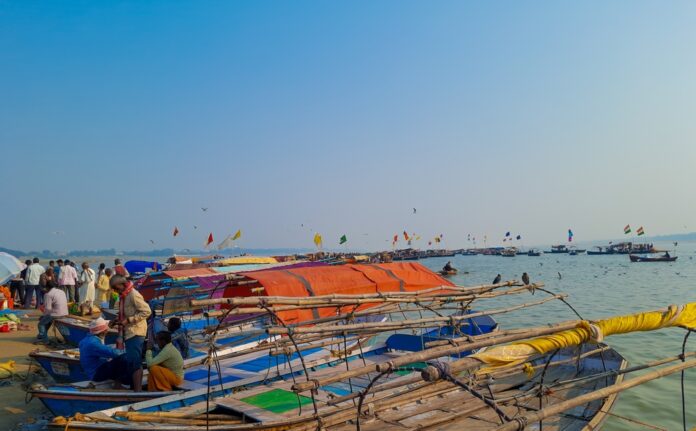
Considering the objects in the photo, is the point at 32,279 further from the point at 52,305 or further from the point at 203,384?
the point at 203,384

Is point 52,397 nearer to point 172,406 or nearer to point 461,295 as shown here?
point 172,406

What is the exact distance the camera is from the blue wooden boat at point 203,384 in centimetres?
722

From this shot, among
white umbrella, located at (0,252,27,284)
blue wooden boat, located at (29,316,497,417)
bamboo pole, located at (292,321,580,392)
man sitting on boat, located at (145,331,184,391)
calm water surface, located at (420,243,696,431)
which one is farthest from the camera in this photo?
white umbrella, located at (0,252,27,284)

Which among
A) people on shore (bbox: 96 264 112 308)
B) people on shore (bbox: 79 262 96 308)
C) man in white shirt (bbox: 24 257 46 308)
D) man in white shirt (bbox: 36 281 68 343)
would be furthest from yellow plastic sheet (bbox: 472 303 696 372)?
man in white shirt (bbox: 24 257 46 308)

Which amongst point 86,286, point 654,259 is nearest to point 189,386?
point 86,286

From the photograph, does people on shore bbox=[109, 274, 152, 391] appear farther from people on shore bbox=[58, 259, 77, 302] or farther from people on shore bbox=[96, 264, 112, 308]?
people on shore bbox=[96, 264, 112, 308]

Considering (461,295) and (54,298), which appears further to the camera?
(54,298)

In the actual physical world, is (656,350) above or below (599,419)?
below

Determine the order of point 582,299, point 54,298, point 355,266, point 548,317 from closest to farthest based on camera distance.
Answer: point 355,266 < point 54,298 < point 548,317 < point 582,299

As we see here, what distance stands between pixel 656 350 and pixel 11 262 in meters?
22.0

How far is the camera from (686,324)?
570 cm

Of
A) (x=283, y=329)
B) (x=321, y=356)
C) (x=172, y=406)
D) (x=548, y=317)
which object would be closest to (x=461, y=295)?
(x=321, y=356)

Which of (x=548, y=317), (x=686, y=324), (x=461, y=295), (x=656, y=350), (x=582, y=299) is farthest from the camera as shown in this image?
(x=582, y=299)

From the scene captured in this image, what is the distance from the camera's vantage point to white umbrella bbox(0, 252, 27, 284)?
→ 58.5ft
